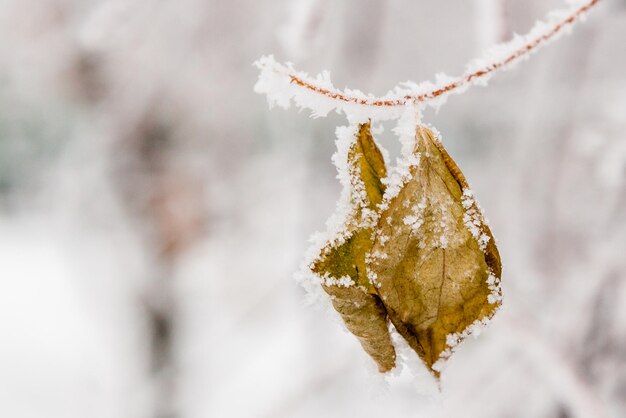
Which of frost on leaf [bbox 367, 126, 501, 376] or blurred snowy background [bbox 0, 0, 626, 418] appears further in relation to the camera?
blurred snowy background [bbox 0, 0, 626, 418]

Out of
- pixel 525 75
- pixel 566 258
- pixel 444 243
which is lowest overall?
pixel 444 243

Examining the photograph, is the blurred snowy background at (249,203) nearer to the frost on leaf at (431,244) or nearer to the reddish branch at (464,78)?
the frost on leaf at (431,244)

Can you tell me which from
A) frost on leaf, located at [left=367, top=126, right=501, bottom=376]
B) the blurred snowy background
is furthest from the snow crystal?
the blurred snowy background

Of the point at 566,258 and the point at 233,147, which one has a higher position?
the point at 233,147

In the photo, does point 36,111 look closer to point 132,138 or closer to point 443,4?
point 132,138

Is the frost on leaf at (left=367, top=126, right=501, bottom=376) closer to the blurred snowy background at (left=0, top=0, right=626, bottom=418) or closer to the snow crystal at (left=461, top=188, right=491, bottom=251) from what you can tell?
the snow crystal at (left=461, top=188, right=491, bottom=251)

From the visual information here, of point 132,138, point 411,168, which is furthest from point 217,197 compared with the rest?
point 411,168

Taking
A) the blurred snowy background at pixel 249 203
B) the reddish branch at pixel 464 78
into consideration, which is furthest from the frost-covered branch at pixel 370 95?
the blurred snowy background at pixel 249 203
